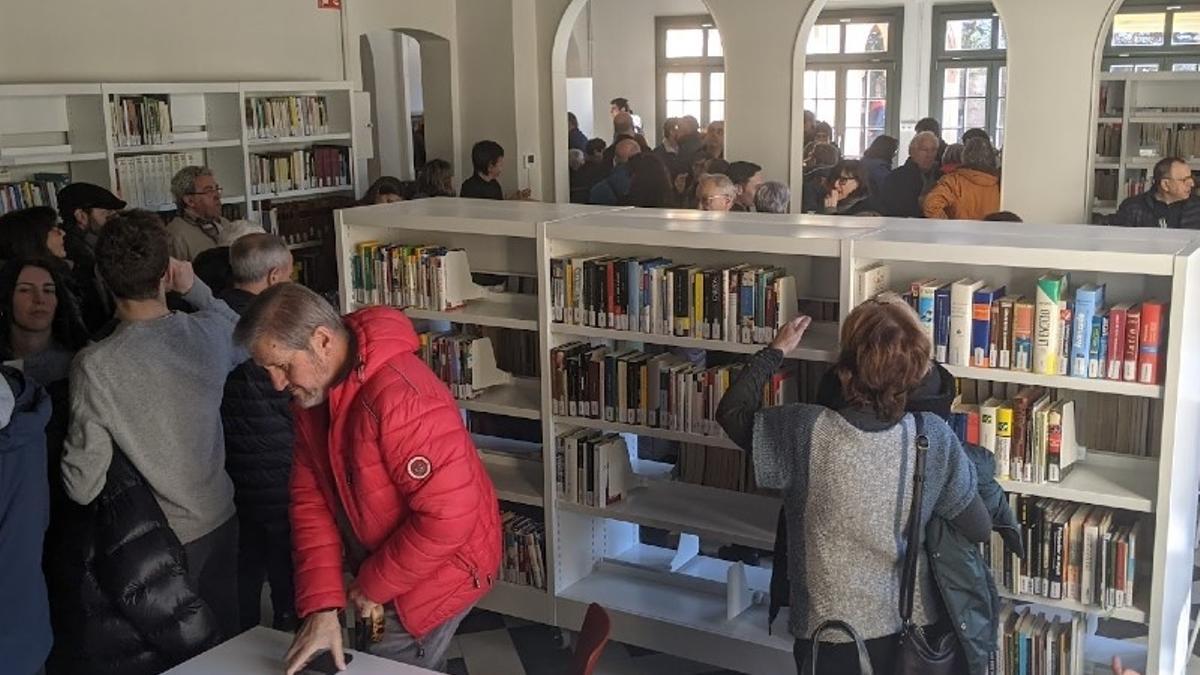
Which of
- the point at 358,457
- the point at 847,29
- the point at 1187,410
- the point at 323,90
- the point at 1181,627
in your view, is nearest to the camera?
the point at 358,457

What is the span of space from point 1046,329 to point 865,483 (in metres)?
1.01

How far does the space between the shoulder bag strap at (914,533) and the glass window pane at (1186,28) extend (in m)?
13.2

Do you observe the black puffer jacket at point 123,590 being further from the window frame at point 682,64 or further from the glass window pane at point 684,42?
the glass window pane at point 684,42

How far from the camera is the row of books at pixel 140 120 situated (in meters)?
7.44

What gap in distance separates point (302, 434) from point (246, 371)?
3.75 feet

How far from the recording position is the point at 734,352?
4.29 m

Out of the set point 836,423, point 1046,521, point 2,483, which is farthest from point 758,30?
point 2,483

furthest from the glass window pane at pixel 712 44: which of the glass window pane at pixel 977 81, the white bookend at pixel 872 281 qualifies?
the white bookend at pixel 872 281

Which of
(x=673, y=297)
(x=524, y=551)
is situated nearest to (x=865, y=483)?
(x=673, y=297)

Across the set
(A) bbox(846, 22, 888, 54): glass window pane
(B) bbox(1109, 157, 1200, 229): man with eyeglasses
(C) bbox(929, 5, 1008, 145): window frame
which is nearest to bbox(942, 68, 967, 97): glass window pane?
(C) bbox(929, 5, 1008, 145): window frame

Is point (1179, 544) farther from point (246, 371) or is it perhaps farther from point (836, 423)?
point (246, 371)

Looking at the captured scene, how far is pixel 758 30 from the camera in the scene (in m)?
9.19

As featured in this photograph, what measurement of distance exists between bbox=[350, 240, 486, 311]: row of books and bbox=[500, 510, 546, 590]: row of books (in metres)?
0.90

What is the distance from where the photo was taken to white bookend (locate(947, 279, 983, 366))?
12.2ft
